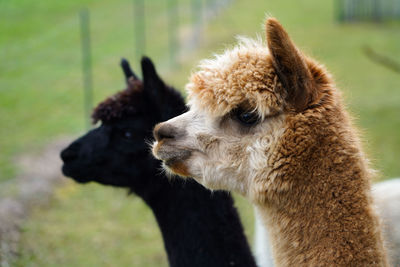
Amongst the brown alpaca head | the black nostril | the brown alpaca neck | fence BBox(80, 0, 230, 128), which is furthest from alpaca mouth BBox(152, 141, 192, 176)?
fence BBox(80, 0, 230, 128)

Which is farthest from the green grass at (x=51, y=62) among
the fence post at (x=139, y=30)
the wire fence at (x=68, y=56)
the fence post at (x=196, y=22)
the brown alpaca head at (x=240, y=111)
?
the brown alpaca head at (x=240, y=111)

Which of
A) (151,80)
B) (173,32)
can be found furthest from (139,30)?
(151,80)

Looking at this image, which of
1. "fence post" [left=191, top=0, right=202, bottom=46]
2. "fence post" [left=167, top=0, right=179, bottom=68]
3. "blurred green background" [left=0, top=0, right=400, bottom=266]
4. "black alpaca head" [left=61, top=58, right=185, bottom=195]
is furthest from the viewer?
"fence post" [left=191, top=0, right=202, bottom=46]

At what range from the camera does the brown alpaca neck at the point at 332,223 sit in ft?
6.01

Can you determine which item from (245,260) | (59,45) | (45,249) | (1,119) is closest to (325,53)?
(59,45)

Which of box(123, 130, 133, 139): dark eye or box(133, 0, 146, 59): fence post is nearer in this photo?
box(123, 130, 133, 139): dark eye

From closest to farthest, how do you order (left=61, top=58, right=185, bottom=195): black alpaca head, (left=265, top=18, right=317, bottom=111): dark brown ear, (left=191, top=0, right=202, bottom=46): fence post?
1. (left=265, top=18, right=317, bottom=111): dark brown ear
2. (left=61, top=58, right=185, bottom=195): black alpaca head
3. (left=191, top=0, right=202, bottom=46): fence post

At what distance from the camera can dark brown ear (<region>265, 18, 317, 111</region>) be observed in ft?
5.88

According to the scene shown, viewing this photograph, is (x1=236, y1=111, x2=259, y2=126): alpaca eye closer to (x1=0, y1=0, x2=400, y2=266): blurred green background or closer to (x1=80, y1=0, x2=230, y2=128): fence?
(x1=0, y1=0, x2=400, y2=266): blurred green background

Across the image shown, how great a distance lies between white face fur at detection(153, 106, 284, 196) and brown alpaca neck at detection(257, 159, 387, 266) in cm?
18

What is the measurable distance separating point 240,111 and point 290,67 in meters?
0.27

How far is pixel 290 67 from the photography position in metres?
1.85

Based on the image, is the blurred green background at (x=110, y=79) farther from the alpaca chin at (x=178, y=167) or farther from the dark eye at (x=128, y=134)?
Result: the dark eye at (x=128, y=134)

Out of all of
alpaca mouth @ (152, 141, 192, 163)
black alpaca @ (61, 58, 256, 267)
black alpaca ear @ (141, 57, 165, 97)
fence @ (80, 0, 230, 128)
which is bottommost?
black alpaca @ (61, 58, 256, 267)
